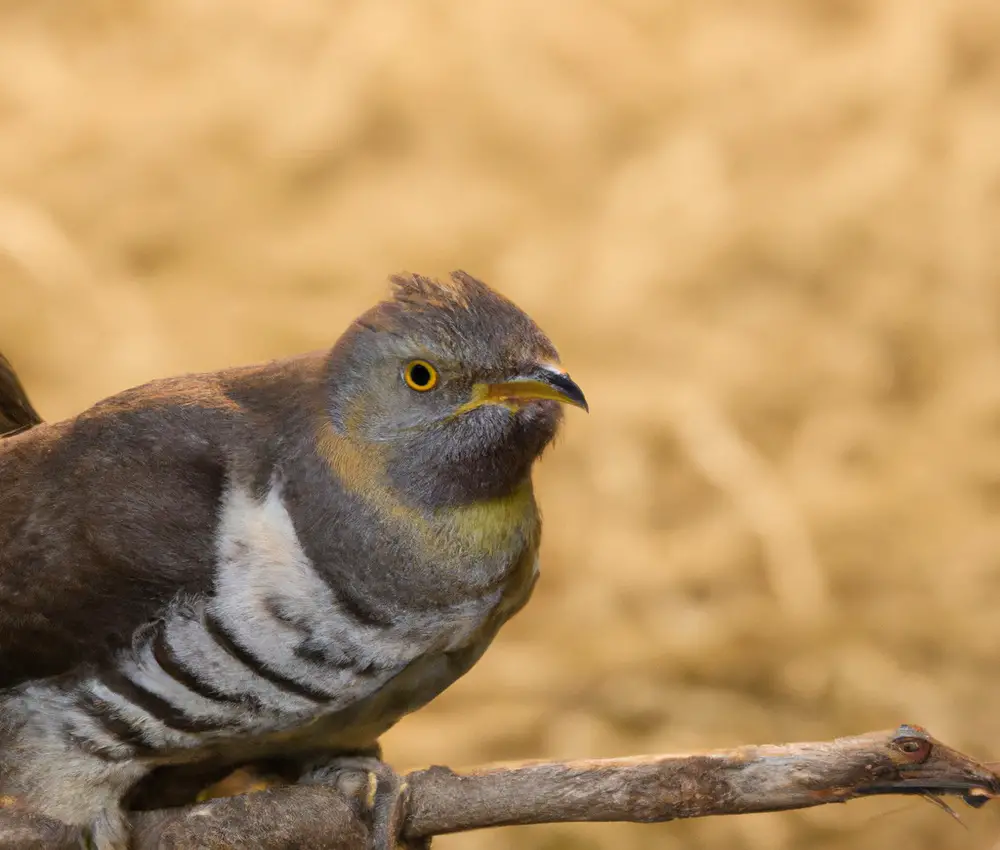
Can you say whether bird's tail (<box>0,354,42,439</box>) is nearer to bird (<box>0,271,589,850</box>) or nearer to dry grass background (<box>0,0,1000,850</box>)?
bird (<box>0,271,589,850</box>)

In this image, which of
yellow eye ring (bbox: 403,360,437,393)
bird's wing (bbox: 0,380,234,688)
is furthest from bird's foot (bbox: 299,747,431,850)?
yellow eye ring (bbox: 403,360,437,393)

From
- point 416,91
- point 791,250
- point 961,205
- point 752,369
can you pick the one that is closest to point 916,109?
point 961,205

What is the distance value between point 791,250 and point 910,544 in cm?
110

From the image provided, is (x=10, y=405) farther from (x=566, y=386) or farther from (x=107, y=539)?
(x=566, y=386)

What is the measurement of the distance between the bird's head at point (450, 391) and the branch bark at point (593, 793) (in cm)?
45

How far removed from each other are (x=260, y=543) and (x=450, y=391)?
361 mm

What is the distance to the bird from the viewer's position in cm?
181

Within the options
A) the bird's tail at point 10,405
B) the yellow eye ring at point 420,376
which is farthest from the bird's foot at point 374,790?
the bird's tail at point 10,405

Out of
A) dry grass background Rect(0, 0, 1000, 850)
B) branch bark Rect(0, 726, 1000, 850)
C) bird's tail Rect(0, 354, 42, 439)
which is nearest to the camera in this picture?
branch bark Rect(0, 726, 1000, 850)

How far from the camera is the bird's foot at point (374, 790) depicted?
6.53 ft

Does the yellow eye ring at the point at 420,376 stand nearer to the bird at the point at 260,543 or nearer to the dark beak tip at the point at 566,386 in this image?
the bird at the point at 260,543

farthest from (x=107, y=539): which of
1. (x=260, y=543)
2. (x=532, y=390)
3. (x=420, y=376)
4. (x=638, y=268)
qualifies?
(x=638, y=268)

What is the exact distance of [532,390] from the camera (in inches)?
70.8

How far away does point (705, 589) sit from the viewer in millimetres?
3840
